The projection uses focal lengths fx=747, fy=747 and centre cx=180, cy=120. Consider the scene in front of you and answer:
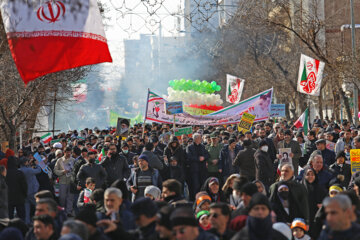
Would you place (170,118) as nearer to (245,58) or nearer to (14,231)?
(14,231)

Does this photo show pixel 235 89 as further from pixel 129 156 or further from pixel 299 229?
pixel 299 229

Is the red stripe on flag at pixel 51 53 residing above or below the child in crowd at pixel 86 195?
above

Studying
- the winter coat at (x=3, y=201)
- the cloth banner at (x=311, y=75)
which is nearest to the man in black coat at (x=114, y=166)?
the winter coat at (x=3, y=201)

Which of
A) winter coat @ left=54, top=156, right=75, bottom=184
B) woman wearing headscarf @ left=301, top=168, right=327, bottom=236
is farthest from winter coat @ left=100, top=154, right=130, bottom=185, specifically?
woman wearing headscarf @ left=301, top=168, right=327, bottom=236

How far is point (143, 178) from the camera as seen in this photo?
12359 millimetres

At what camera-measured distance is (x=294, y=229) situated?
9.34 metres

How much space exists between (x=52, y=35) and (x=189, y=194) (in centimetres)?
764

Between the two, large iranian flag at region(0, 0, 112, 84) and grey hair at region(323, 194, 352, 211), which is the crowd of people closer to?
grey hair at region(323, 194, 352, 211)

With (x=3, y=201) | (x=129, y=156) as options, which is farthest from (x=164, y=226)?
(x=129, y=156)

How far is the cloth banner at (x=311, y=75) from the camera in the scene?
84.0 ft

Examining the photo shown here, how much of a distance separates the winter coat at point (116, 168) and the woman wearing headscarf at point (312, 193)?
4.53m

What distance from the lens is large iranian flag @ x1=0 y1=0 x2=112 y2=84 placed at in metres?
8.65

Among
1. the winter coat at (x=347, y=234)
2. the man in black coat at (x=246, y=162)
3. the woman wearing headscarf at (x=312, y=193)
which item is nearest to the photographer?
the winter coat at (x=347, y=234)

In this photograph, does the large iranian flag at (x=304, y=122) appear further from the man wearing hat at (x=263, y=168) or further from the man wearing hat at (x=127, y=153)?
the man wearing hat at (x=263, y=168)
